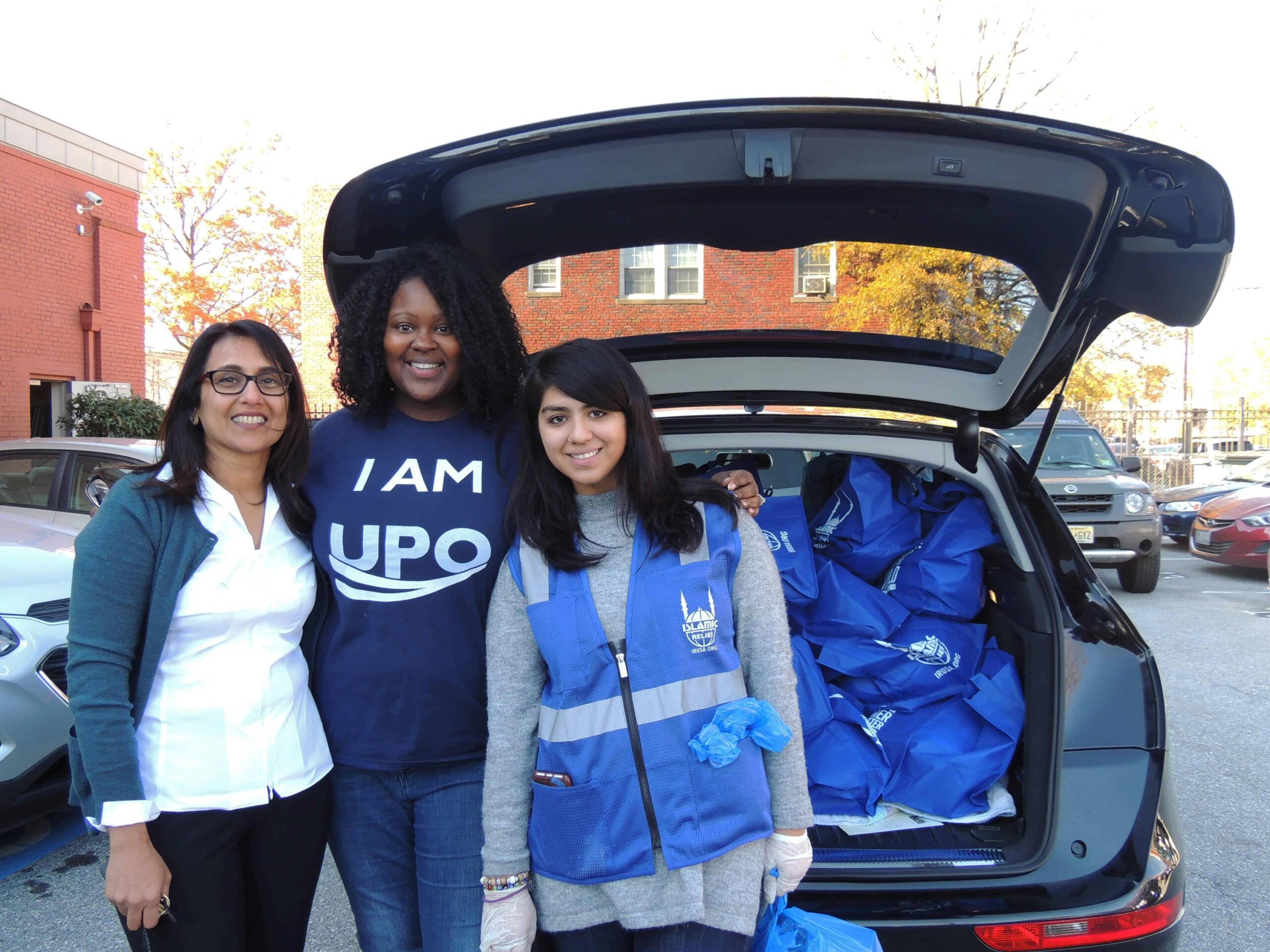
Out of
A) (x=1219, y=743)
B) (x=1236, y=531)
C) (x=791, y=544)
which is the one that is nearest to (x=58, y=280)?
(x=791, y=544)

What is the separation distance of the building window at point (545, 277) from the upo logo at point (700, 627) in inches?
50.2

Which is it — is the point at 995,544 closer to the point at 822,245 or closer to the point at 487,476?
the point at 822,245

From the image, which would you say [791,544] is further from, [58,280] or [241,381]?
[58,280]

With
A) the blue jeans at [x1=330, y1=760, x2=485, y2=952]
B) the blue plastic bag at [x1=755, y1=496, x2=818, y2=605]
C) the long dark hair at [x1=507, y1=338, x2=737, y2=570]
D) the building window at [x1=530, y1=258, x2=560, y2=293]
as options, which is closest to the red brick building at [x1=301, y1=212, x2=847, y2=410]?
the building window at [x1=530, y1=258, x2=560, y2=293]

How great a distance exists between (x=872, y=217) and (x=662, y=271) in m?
0.68

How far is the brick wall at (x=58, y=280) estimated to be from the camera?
11.2m

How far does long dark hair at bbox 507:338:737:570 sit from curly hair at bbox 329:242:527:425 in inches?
7.9

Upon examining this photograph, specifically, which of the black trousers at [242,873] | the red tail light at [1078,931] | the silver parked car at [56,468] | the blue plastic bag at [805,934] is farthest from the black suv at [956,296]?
the silver parked car at [56,468]

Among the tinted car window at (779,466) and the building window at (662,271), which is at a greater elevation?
the building window at (662,271)

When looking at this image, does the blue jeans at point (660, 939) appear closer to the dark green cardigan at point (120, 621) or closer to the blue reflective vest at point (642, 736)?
the blue reflective vest at point (642, 736)

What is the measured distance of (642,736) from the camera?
4.90ft

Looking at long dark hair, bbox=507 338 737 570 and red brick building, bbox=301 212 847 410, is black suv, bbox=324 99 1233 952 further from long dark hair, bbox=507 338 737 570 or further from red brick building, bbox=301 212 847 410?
long dark hair, bbox=507 338 737 570

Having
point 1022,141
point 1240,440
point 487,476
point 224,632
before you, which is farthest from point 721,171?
point 1240,440

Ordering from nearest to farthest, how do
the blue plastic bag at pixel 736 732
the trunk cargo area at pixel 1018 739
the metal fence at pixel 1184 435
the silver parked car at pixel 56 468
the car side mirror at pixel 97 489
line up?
the blue plastic bag at pixel 736 732, the trunk cargo area at pixel 1018 739, the car side mirror at pixel 97 489, the silver parked car at pixel 56 468, the metal fence at pixel 1184 435
